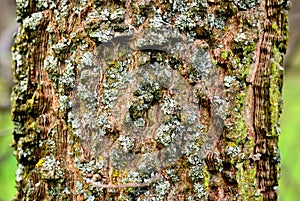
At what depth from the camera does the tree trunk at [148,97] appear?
1019 mm

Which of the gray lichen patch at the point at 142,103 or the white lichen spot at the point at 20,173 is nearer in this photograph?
the gray lichen patch at the point at 142,103

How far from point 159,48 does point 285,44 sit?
31 cm

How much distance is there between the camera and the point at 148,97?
1.02m

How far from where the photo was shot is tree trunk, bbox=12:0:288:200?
1019 millimetres

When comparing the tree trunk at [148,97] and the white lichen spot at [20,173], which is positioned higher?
the tree trunk at [148,97]

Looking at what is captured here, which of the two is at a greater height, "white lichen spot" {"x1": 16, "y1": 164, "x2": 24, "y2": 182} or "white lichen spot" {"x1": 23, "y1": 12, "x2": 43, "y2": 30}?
"white lichen spot" {"x1": 23, "y1": 12, "x2": 43, "y2": 30}

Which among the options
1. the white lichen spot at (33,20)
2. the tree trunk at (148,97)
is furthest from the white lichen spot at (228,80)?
the white lichen spot at (33,20)

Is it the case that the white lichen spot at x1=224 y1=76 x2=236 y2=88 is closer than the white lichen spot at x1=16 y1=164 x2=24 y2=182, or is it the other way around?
the white lichen spot at x1=224 y1=76 x2=236 y2=88

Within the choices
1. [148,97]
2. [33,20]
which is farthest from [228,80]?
[33,20]

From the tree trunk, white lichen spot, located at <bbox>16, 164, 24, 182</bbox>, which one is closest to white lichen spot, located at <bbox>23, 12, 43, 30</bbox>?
the tree trunk

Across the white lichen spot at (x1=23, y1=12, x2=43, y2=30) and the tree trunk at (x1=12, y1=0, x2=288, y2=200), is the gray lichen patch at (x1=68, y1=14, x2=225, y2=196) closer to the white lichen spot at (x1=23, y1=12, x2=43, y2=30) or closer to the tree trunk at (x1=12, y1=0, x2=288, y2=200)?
the tree trunk at (x1=12, y1=0, x2=288, y2=200)

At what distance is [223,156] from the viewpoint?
3.45 ft

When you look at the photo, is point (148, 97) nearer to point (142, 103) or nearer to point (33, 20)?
point (142, 103)

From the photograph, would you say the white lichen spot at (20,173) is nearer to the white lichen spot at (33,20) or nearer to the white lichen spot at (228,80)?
the white lichen spot at (33,20)
